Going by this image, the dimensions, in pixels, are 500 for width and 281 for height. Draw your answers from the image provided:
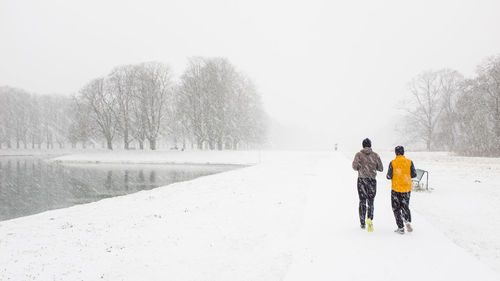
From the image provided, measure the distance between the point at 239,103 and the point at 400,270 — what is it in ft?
155

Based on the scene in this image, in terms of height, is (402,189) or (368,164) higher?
(368,164)

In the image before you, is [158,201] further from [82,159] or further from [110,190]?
[82,159]

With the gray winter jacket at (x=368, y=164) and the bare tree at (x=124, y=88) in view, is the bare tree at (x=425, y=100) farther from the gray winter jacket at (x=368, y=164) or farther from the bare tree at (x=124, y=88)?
the bare tree at (x=124, y=88)

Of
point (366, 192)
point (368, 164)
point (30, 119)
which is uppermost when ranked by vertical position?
point (30, 119)

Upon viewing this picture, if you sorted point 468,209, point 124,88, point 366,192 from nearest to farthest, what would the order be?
point 366,192
point 468,209
point 124,88

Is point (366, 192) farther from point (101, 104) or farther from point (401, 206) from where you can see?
point (101, 104)

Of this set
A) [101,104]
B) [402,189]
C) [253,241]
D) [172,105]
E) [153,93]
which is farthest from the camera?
[101,104]

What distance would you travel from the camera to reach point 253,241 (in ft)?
24.2

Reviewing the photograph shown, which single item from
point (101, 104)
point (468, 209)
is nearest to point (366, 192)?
point (468, 209)

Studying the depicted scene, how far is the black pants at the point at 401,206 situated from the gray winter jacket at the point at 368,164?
2.52 ft

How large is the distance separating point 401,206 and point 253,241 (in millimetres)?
3999

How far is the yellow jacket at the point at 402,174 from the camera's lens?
25.3ft

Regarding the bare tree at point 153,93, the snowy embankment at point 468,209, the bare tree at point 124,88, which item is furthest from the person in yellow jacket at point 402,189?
the bare tree at point 124,88

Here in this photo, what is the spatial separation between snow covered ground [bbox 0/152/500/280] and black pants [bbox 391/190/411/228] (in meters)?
0.40
